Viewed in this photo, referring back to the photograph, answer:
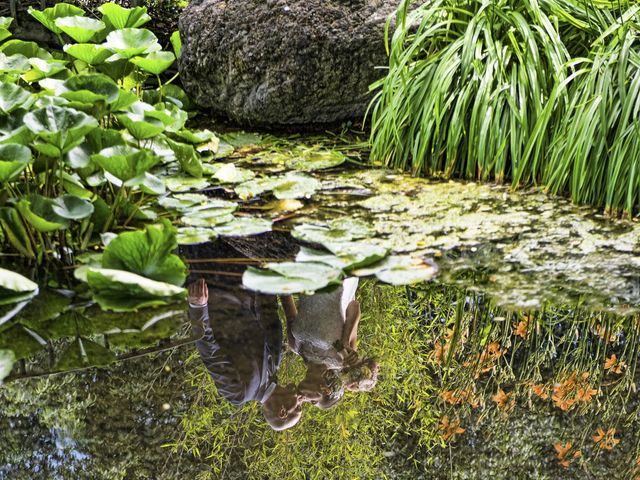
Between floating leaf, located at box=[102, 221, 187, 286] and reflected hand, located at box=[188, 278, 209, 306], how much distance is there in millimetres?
84

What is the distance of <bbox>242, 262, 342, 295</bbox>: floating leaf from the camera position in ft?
8.71

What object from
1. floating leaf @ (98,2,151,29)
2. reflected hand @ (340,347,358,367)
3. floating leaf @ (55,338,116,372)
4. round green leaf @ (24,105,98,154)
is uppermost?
floating leaf @ (98,2,151,29)

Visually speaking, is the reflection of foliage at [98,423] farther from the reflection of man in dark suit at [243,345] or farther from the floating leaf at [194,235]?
the floating leaf at [194,235]

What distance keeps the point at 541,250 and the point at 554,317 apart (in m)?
0.52

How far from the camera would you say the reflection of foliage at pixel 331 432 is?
1.91 meters

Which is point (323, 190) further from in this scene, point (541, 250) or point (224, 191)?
point (541, 250)

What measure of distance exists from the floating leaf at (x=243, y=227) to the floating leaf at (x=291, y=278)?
44 centimetres

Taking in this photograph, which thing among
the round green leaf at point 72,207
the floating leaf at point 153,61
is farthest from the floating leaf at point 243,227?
the floating leaf at point 153,61

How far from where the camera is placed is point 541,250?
3033 mm

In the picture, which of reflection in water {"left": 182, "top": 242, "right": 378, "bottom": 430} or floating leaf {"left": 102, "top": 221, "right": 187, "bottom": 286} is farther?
floating leaf {"left": 102, "top": 221, "right": 187, "bottom": 286}

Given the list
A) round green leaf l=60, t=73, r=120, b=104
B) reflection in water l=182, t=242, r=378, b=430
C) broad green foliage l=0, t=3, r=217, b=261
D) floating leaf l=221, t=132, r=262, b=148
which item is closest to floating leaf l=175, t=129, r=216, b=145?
broad green foliage l=0, t=3, r=217, b=261

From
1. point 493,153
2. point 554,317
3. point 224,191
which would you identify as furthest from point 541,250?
point 224,191

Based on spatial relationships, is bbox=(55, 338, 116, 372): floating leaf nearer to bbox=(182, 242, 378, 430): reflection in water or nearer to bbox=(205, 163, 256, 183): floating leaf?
bbox=(182, 242, 378, 430): reflection in water

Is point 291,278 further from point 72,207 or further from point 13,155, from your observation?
point 13,155
